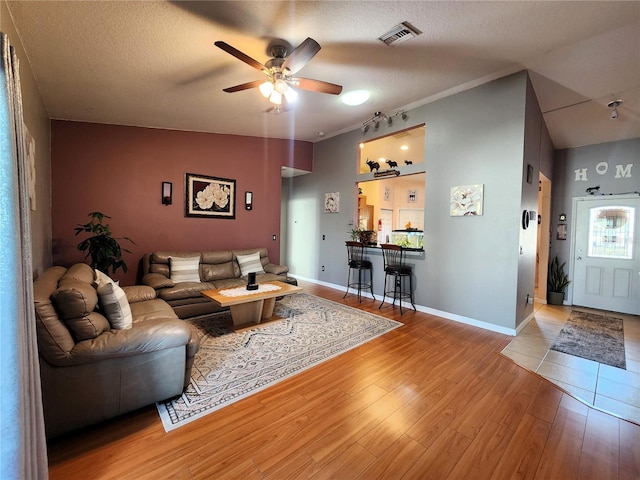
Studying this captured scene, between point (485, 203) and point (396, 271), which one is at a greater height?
point (485, 203)

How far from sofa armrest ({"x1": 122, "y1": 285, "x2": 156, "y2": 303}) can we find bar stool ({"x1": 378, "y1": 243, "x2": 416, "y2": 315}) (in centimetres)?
321

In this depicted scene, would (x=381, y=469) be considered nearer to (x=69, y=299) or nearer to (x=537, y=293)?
(x=69, y=299)

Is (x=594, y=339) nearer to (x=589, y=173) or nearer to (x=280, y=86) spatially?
(x=589, y=173)

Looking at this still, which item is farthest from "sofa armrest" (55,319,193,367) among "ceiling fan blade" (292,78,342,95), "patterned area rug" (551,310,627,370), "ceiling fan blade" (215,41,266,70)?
"patterned area rug" (551,310,627,370)

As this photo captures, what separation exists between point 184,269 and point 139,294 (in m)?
0.93

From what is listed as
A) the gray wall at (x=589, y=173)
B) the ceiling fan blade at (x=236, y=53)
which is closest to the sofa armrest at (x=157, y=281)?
the ceiling fan blade at (x=236, y=53)

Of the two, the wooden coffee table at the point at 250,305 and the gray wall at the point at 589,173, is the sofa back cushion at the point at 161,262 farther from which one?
the gray wall at the point at 589,173

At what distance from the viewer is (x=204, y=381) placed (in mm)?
2248

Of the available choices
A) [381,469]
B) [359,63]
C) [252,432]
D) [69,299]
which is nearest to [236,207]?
[359,63]

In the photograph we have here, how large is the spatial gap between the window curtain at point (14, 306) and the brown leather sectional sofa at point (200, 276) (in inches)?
106

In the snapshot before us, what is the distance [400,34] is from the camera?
240 centimetres

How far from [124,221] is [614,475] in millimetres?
5468

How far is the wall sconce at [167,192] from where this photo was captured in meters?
4.35

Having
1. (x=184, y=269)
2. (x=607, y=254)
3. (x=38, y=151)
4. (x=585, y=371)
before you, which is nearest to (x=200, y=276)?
(x=184, y=269)
